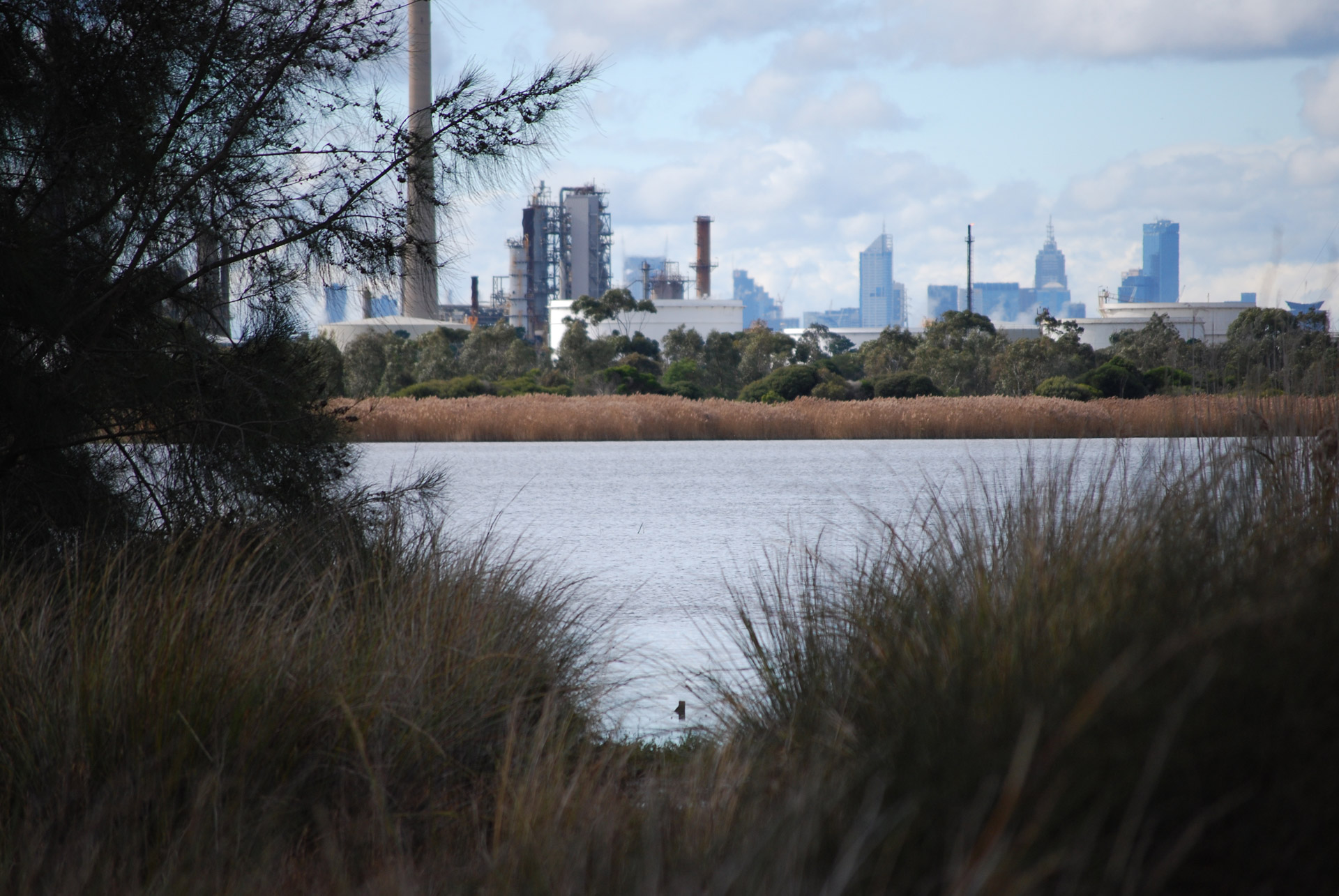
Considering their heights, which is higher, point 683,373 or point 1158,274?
point 1158,274

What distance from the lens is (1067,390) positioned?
22703 millimetres

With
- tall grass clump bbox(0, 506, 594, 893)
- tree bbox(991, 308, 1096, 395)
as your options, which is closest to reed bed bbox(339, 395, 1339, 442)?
tree bbox(991, 308, 1096, 395)

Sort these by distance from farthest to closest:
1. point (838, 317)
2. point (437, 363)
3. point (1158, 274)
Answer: point (838, 317) < point (1158, 274) < point (437, 363)

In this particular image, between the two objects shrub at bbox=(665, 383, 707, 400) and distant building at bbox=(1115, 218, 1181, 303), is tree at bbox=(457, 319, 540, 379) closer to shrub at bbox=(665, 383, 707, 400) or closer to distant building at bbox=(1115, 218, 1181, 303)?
shrub at bbox=(665, 383, 707, 400)

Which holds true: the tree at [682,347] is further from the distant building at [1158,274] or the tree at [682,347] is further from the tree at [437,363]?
the distant building at [1158,274]

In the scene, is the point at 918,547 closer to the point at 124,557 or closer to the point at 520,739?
the point at 520,739

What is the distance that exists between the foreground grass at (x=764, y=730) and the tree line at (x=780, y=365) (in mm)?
19365

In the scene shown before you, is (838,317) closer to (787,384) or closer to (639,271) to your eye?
(639,271)

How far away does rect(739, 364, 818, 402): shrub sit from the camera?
26250 mm

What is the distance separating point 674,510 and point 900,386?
1771cm

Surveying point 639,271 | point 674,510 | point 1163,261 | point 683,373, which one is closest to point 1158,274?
point 1163,261

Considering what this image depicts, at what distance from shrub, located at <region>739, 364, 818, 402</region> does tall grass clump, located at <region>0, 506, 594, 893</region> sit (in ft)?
74.8

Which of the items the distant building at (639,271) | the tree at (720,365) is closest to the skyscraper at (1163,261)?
the distant building at (639,271)

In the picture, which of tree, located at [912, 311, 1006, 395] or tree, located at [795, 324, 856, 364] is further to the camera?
tree, located at [795, 324, 856, 364]
